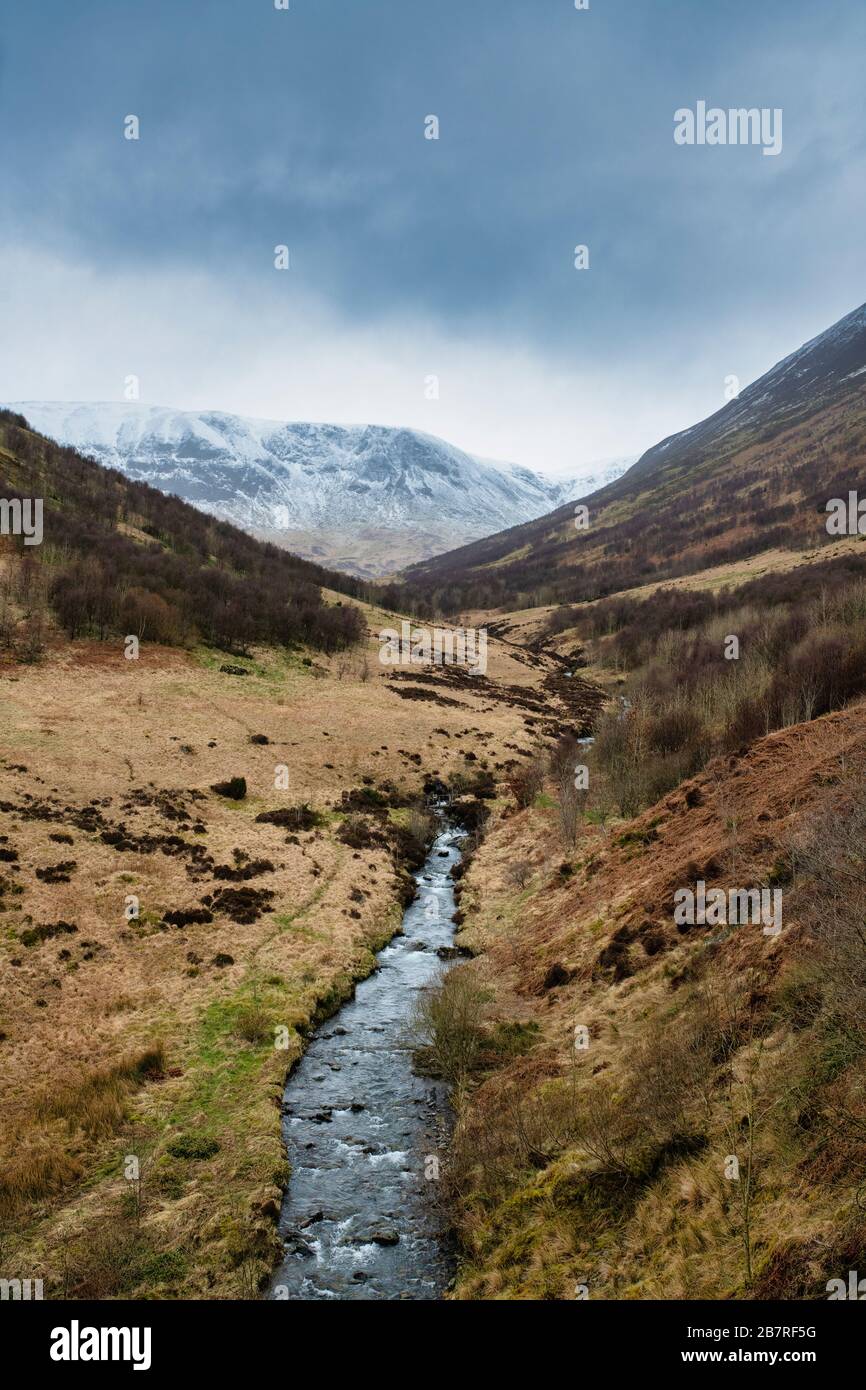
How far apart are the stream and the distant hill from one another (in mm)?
37720

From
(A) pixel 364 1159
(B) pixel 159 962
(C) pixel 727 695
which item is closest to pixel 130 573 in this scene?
(B) pixel 159 962

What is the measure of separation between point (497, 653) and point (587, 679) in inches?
503

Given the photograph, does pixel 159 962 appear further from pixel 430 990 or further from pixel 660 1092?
pixel 660 1092

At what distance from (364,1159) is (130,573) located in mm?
57381

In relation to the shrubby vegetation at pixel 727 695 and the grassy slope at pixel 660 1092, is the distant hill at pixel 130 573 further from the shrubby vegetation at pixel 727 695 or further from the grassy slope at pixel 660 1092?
the grassy slope at pixel 660 1092

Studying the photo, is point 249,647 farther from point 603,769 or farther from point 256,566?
point 603,769

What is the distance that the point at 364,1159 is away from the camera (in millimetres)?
13492

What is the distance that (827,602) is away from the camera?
1978 inches

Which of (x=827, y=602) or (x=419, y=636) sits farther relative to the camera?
(x=419, y=636)

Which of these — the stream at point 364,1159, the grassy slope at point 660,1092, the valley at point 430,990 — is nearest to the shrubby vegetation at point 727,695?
the valley at point 430,990

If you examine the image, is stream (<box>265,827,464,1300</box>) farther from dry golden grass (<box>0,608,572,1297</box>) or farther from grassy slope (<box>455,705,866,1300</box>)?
grassy slope (<box>455,705,866,1300</box>)

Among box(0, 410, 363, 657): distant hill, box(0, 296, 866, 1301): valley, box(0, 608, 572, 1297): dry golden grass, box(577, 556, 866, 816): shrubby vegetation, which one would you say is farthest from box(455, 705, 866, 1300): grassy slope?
box(0, 410, 363, 657): distant hill
